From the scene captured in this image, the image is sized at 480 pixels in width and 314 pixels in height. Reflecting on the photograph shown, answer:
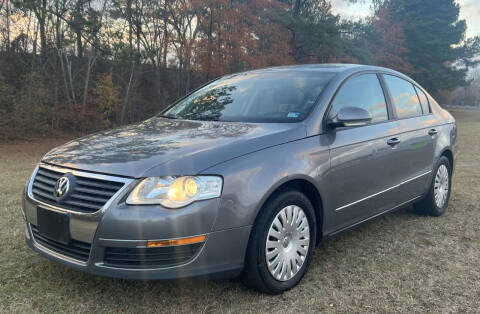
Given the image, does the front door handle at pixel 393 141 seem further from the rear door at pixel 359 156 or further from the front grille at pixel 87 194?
the front grille at pixel 87 194

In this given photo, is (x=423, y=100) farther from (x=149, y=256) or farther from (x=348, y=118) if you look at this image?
(x=149, y=256)

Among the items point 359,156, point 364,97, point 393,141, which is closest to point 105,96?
point 364,97

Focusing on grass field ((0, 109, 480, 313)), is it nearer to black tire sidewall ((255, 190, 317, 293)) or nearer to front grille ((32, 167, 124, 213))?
black tire sidewall ((255, 190, 317, 293))

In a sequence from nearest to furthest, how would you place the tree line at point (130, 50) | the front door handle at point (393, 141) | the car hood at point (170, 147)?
the car hood at point (170, 147), the front door handle at point (393, 141), the tree line at point (130, 50)

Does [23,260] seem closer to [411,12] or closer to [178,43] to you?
[178,43]

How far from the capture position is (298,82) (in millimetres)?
3537

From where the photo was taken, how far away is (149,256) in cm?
230

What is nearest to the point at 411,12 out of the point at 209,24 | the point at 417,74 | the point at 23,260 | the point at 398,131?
the point at 417,74

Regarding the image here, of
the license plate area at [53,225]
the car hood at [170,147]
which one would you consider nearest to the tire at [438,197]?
the car hood at [170,147]

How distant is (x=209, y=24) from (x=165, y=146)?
687 inches

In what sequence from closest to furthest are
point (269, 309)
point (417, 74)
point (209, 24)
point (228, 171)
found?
point (228, 171) < point (269, 309) < point (209, 24) < point (417, 74)

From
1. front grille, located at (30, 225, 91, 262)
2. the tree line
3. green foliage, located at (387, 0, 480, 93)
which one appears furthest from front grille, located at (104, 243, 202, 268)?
green foliage, located at (387, 0, 480, 93)

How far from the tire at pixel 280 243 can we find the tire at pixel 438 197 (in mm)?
2205

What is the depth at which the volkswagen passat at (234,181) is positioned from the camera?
2295 mm
